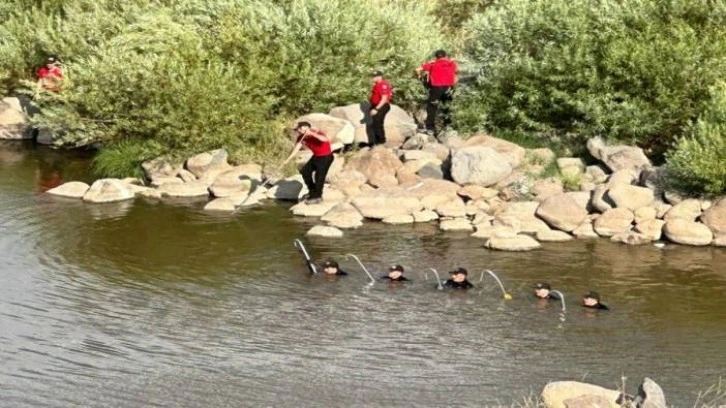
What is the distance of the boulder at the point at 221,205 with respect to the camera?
29656 mm

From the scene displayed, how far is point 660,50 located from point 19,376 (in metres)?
19.1

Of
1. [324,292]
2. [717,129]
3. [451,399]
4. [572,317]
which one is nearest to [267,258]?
[324,292]

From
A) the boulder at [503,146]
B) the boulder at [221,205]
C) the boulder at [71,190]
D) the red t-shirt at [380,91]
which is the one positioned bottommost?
the boulder at [71,190]

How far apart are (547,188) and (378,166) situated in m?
4.36

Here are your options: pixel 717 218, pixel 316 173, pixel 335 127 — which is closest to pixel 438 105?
pixel 335 127

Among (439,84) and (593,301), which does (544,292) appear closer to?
(593,301)

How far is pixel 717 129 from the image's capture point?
2744cm

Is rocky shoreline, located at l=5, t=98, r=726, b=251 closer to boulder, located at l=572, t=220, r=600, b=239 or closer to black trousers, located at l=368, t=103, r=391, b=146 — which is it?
boulder, located at l=572, t=220, r=600, b=239

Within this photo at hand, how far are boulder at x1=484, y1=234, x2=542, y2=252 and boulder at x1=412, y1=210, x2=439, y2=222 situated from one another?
104 inches

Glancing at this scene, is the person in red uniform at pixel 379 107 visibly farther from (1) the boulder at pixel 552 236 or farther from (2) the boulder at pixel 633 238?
(2) the boulder at pixel 633 238

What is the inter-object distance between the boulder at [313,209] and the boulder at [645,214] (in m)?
7.12

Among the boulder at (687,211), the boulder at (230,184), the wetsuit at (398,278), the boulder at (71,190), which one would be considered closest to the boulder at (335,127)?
the boulder at (230,184)

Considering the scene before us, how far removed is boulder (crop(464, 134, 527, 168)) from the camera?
101 feet

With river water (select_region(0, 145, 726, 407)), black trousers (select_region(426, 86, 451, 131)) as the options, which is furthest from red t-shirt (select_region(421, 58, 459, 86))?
river water (select_region(0, 145, 726, 407))
